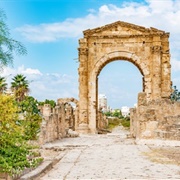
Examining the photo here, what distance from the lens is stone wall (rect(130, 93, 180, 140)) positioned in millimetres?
14617

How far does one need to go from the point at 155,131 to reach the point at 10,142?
8.57 metres

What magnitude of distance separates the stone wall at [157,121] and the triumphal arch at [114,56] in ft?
34.9

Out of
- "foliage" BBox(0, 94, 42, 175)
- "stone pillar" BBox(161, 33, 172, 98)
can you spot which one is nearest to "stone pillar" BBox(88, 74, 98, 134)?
"stone pillar" BBox(161, 33, 172, 98)

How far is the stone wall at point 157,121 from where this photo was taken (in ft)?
48.0

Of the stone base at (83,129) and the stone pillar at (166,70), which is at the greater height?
the stone pillar at (166,70)

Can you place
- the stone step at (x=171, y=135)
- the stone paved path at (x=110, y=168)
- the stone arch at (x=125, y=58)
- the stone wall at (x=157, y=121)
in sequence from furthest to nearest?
1. the stone arch at (x=125, y=58)
2. the stone wall at (x=157, y=121)
3. the stone step at (x=171, y=135)
4. the stone paved path at (x=110, y=168)

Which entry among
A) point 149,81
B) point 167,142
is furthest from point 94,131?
point 167,142

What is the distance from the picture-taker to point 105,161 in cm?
968

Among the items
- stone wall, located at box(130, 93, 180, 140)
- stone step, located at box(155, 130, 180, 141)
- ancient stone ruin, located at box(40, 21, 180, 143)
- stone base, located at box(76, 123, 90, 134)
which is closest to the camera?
stone step, located at box(155, 130, 180, 141)

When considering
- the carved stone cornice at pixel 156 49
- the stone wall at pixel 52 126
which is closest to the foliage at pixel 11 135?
the stone wall at pixel 52 126

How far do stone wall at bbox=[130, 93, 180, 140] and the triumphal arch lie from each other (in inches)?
419

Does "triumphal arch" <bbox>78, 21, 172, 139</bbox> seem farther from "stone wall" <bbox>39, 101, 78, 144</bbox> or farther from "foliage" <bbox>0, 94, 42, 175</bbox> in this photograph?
"foliage" <bbox>0, 94, 42, 175</bbox>

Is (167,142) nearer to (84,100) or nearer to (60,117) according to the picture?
(60,117)

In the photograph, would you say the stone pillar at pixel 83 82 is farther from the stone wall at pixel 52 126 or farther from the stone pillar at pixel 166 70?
the stone wall at pixel 52 126
